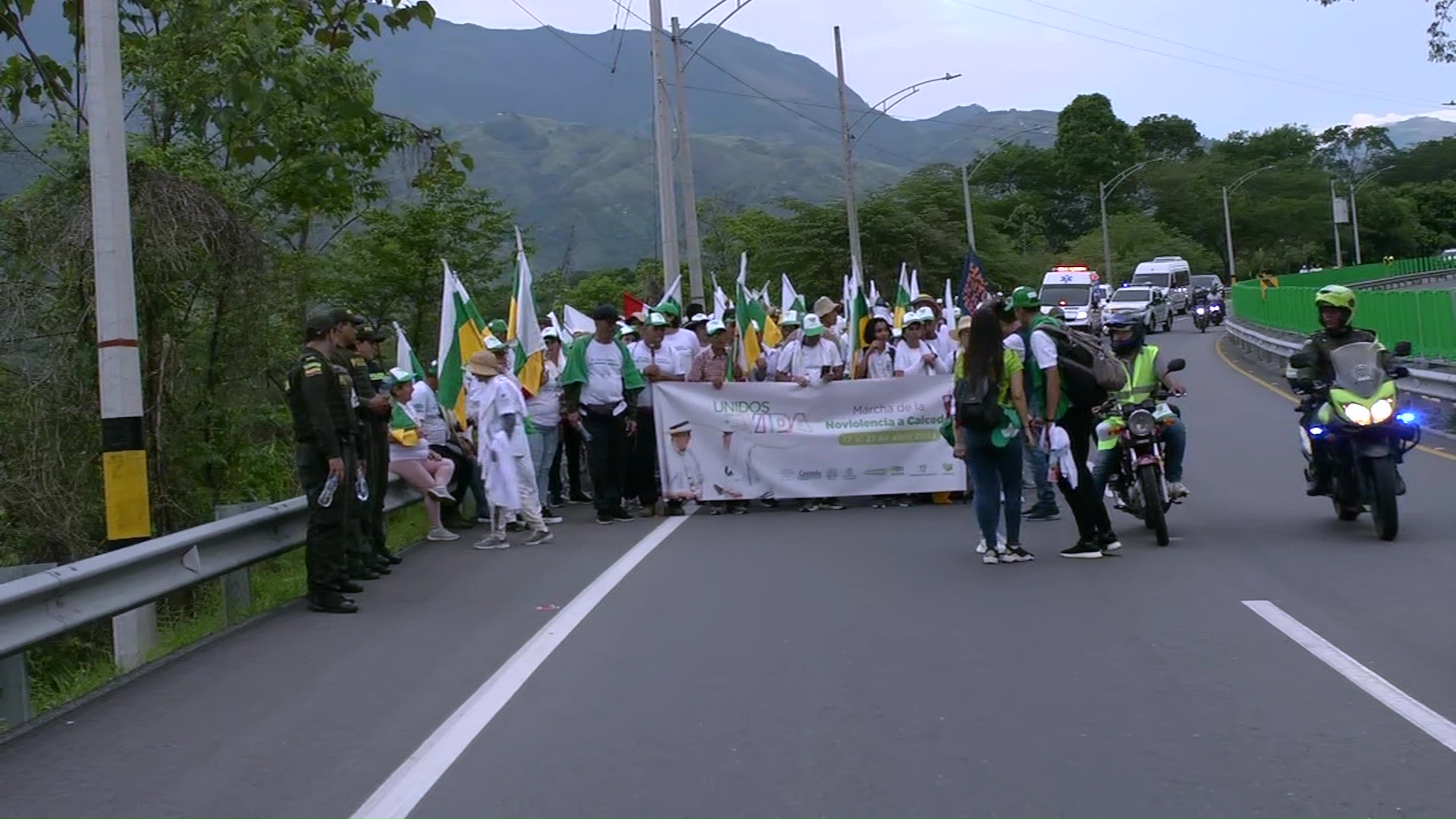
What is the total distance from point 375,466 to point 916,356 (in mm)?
5628

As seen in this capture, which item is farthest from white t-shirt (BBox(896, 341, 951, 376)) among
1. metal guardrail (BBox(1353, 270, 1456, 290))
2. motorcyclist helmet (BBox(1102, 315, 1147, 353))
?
metal guardrail (BBox(1353, 270, 1456, 290))

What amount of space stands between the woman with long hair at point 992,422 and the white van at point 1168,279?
4399 centimetres

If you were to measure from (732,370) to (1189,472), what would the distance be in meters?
4.74

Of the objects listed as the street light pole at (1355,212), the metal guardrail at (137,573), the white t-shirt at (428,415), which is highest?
the street light pole at (1355,212)

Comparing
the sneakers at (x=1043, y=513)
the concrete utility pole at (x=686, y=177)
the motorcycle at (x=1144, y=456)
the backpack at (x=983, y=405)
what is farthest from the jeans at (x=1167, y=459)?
the concrete utility pole at (x=686, y=177)

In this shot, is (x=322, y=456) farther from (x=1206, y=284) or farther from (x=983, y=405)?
(x=1206, y=284)

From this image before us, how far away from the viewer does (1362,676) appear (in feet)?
23.1

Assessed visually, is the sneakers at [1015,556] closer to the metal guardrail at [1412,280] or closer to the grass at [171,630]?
the grass at [171,630]

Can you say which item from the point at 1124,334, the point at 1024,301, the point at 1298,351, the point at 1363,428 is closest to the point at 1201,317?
the point at 1298,351

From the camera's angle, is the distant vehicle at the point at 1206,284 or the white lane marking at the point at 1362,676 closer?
the white lane marking at the point at 1362,676

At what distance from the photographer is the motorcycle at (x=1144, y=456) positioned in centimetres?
1098

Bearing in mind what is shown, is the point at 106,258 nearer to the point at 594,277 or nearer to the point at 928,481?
the point at 928,481

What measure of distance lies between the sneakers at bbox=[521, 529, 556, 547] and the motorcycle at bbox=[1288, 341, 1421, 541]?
5.81m

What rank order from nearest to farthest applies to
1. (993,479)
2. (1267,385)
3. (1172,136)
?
(993,479)
(1267,385)
(1172,136)
